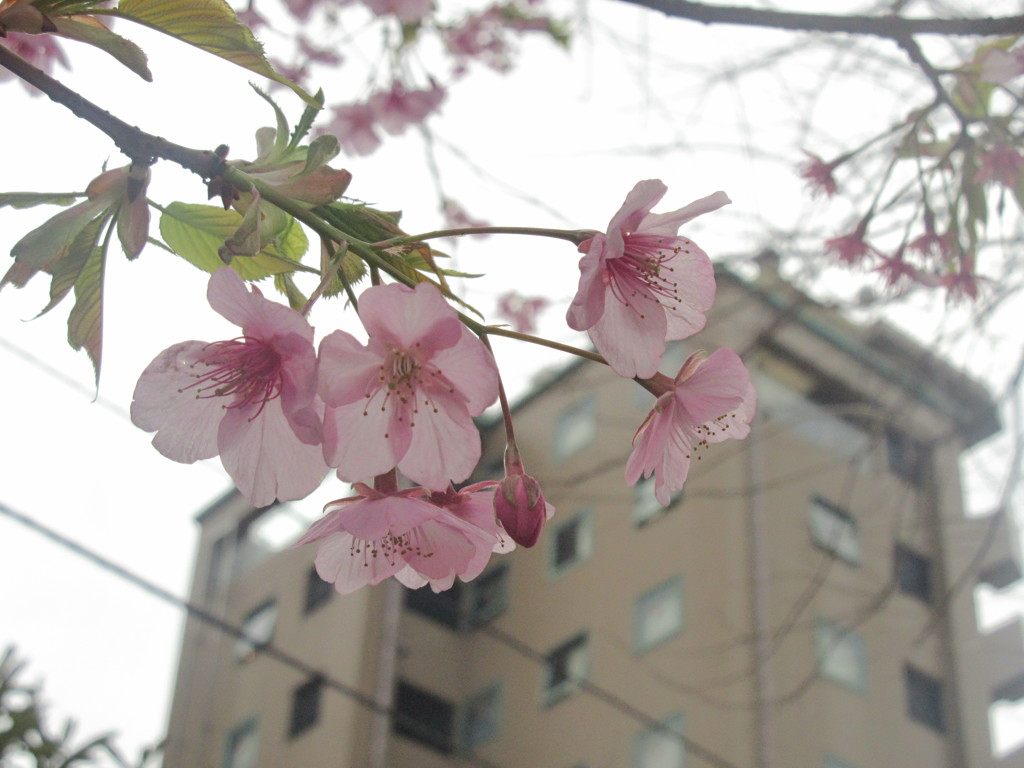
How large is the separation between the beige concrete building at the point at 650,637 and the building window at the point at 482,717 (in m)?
0.03

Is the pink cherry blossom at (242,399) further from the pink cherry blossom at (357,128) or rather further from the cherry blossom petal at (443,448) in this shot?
the pink cherry blossom at (357,128)

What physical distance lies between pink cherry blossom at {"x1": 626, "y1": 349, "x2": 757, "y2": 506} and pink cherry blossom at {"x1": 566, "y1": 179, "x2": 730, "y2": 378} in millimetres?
39

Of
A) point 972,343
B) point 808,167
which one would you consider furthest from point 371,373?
point 972,343

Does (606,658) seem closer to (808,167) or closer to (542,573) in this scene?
(542,573)

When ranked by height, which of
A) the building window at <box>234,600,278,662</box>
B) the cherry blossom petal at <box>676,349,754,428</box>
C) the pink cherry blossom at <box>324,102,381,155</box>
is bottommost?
the cherry blossom petal at <box>676,349,754,428</box>

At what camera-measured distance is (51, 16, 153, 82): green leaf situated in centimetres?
73

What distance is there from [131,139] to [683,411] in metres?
0.46

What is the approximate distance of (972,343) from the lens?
2.43 metres

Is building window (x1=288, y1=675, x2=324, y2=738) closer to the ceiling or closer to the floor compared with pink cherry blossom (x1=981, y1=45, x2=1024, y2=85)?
closer to the ceiling

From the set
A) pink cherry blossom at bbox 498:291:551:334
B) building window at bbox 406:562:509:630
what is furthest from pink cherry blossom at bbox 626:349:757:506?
building window at bbox 406:562:509:630

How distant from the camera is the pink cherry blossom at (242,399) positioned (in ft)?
2.43

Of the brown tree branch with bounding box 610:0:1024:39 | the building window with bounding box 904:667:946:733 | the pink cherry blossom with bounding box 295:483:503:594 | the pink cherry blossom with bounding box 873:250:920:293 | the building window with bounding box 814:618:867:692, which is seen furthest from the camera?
the building window with bounding box 904:667:946:733

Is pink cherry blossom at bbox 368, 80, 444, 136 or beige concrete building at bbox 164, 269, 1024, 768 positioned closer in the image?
pink cherry blossom at bbox 368, 80, 444, 136

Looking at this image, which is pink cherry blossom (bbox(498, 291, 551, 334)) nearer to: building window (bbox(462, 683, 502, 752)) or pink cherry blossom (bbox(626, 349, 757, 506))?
pink cherry blossom (bbox(626, 349, 757, 506))
